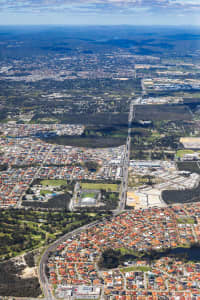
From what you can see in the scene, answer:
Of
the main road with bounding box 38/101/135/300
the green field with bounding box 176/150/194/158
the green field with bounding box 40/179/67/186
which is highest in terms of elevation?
the main road with bounding box 38/101/135/300

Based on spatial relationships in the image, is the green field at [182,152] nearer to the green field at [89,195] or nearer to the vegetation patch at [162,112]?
the green field at [89,195]

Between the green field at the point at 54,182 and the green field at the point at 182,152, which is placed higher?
the green field at the point at 54,182

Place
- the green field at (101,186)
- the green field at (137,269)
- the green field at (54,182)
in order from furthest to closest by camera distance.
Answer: the green field at (54,182), the green field at (101,186), the green field at (137,269)

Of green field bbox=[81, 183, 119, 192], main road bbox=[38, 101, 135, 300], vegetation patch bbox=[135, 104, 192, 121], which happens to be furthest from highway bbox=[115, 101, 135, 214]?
vegetation patch bbox=[135, 104, 192, 121]

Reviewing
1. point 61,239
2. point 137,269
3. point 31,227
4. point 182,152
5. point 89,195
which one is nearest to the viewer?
point 137,269

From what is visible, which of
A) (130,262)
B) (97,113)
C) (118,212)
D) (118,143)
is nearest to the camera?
(130,262)

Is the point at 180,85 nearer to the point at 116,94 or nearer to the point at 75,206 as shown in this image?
the point at 116,94

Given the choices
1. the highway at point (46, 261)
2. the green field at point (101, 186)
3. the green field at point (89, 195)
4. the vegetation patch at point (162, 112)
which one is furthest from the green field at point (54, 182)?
the vegetation patch at point (162, 112)

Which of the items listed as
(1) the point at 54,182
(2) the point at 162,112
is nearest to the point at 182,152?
(1) the point at 54,182

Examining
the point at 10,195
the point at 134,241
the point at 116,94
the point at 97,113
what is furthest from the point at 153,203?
the point at 116,94

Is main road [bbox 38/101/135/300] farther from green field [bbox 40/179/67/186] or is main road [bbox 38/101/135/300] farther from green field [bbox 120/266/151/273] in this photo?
green field [bbox 40/179/67/186]

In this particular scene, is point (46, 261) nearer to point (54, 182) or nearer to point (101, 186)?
point (101, 186)
